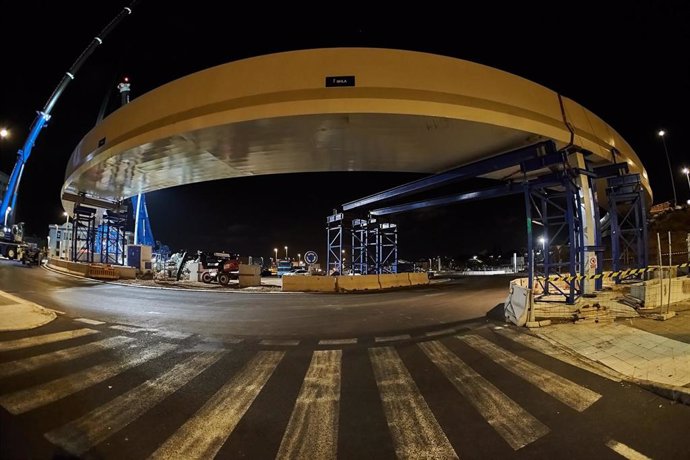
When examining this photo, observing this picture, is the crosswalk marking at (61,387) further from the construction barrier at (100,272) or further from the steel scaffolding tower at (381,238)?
the steel scaffolding tower at (381,238)

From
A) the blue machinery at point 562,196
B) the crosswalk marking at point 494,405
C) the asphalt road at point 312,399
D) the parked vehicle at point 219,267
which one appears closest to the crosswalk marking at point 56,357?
the asphalt road at point 312,399

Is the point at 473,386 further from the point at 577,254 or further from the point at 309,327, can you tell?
the point at 577,254

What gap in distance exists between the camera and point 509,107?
10.8 meters

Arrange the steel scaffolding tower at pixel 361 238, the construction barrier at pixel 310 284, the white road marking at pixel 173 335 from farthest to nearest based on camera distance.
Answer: the steel scaffolding tower at pixel 361 238 < the construction barrier at pixel 310 284 < the white road marking at pixel 173 335

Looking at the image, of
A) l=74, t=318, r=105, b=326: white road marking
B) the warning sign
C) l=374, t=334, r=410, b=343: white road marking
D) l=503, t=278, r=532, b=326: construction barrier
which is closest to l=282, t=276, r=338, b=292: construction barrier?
l=74, t=318, r=105, b=326: white road marking

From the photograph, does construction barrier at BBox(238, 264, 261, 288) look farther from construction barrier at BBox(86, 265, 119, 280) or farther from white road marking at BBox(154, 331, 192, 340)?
white road marking at BBox(154, 331, 192, 340)

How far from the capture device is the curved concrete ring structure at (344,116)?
32.7 ft

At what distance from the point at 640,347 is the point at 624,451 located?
4402mm

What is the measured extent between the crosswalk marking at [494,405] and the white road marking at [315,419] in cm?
178

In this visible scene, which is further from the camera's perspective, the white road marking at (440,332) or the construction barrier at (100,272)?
the construction barrier at (100,272)

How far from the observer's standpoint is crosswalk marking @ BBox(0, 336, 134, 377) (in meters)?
4.67

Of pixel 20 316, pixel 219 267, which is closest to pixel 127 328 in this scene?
pixel 20 316

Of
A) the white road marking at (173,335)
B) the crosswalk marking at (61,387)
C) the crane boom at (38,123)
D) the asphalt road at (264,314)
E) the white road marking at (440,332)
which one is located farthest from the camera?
the crane boom at (38,123)

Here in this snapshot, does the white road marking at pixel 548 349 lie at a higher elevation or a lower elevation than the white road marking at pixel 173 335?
lower
